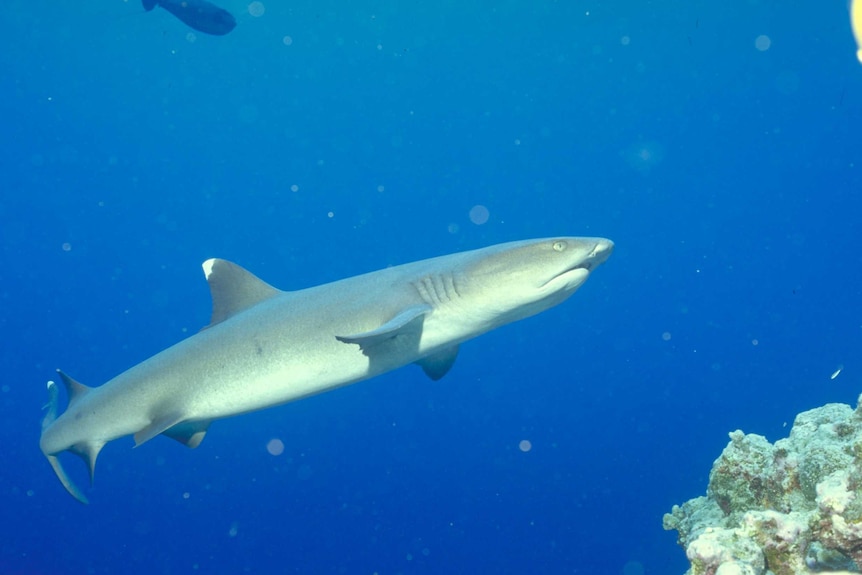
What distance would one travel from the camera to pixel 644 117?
159 feet

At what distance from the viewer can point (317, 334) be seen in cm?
498

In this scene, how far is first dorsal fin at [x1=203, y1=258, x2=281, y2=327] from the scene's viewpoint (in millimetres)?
5914

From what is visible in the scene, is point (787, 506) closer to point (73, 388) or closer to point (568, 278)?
point (568, 278)

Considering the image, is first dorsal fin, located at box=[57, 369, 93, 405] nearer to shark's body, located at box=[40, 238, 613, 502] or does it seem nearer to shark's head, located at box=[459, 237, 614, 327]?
shark's body, located at box=[40, 238, 613, 502]

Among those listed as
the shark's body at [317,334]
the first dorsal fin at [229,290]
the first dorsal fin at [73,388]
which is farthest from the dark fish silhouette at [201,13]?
the first dorsal fin at [73,388]

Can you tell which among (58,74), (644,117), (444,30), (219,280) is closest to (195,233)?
(58,74)

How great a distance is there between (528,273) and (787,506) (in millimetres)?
2209

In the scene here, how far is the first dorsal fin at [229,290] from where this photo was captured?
591 centimetres

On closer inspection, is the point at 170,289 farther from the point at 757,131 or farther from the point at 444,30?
the point at 757,131

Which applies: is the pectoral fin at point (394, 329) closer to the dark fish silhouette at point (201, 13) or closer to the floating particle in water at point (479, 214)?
the dark fish silhouette at point (201, 13)

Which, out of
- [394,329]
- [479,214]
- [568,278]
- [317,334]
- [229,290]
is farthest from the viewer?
[479,214]

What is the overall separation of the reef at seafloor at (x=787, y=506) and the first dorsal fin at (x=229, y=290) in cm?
434

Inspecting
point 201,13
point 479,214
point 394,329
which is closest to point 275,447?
point 201,13

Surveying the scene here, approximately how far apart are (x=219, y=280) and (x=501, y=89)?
4812cm
